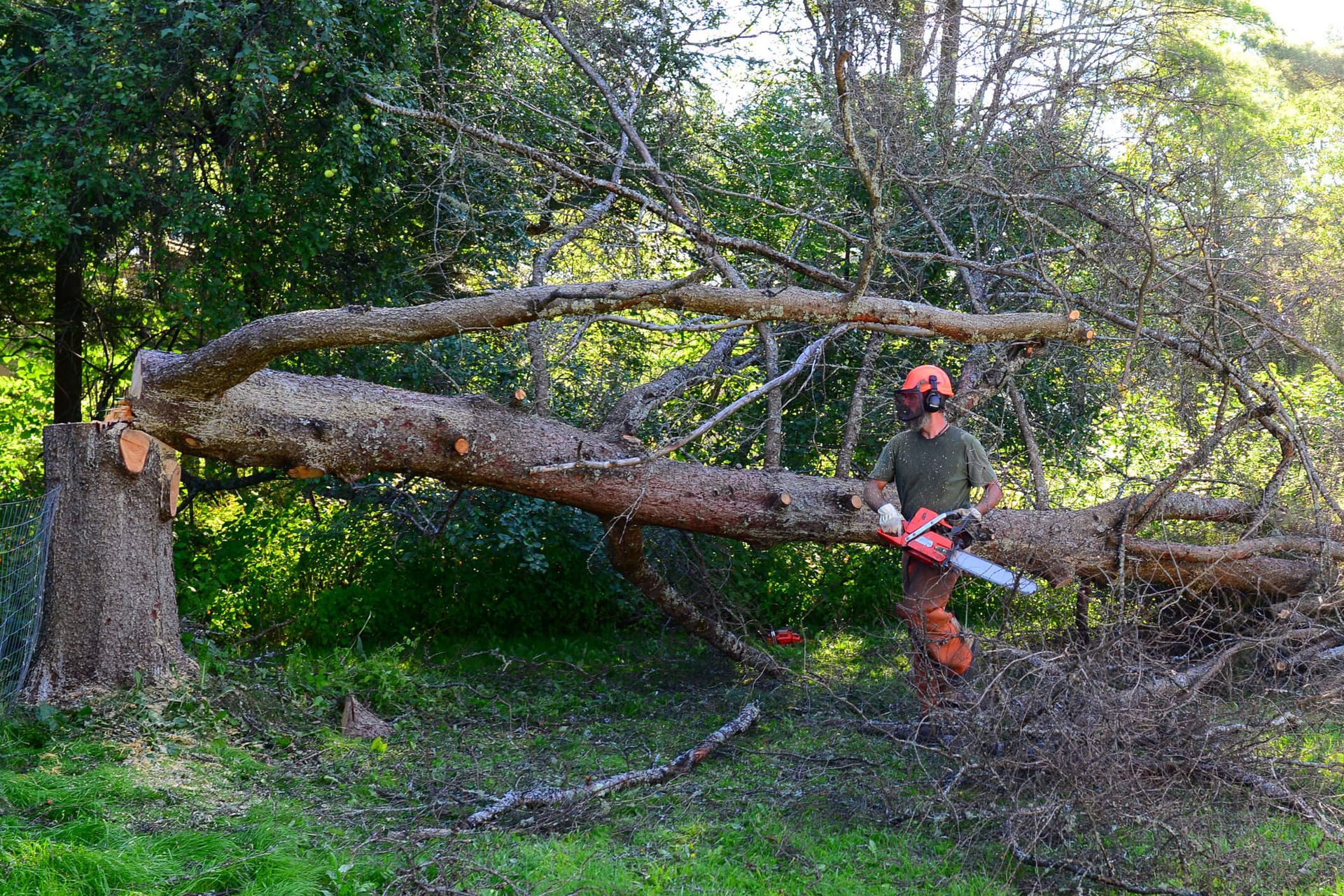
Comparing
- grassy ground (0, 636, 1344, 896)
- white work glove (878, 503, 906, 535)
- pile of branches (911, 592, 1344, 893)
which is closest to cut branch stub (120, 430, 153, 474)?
grassy ground (0, 636, 1344, 896)

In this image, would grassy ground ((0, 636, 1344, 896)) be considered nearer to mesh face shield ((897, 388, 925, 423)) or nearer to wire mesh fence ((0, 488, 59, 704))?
wire mesh fence ((0, 488, 59, 704))

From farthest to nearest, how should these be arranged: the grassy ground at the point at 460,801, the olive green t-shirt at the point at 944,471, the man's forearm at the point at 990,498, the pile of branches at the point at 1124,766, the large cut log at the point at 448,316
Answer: the olive green t-shirt at the point at 944,471 < the man's forearm at the point at 990,498 < the large cut log at the point at 448,316 < the pile of branches at the point at 1124,766 < the grassy ground at the point at 460,801

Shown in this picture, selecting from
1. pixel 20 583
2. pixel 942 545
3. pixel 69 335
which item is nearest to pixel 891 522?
pixel 942 545

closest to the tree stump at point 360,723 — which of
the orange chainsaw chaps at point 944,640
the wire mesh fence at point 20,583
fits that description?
the wire mesh fence at point 20,583

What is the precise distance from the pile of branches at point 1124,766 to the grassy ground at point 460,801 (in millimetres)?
97

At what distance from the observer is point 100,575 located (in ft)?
15.9

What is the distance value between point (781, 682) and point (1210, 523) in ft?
10.7

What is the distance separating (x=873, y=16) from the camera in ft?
21.3

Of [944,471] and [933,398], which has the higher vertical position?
[933,398]

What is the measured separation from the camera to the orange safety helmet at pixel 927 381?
5.25 metres

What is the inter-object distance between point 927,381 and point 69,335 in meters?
7.02

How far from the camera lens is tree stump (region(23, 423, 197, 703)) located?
4.77m

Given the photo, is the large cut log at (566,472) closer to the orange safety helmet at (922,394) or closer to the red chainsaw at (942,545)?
the red chainsaw at (942,545)

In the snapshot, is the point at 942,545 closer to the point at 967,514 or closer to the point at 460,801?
the point at 967,514
